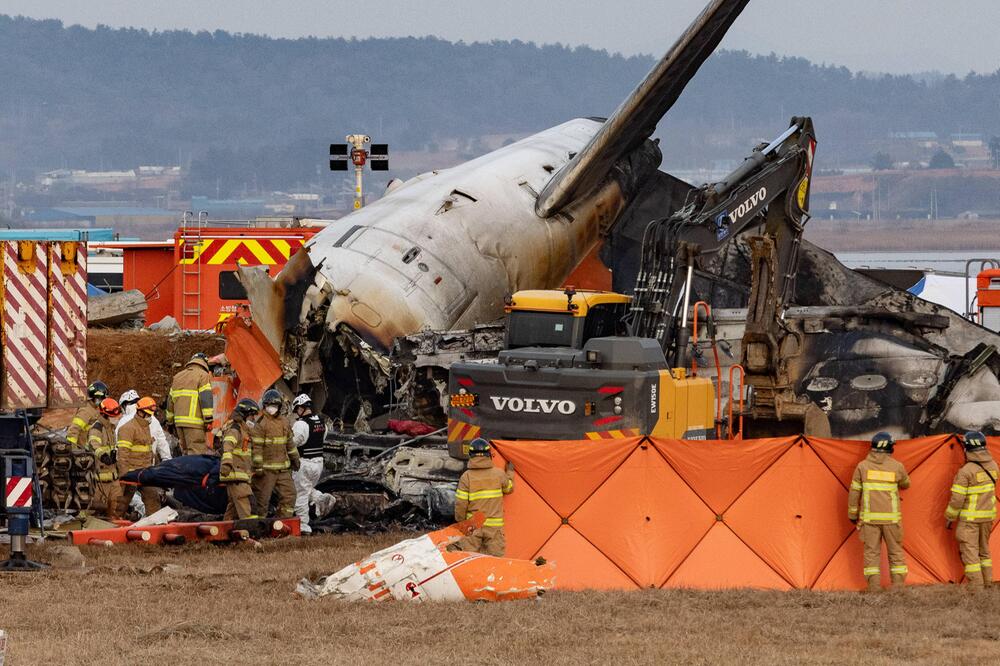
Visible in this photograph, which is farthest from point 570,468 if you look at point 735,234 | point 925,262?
point 925,262

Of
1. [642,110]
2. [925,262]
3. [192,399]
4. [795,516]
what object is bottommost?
[795,516]

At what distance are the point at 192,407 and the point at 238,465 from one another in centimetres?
343

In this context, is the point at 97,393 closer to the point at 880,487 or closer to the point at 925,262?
the point at 880,487

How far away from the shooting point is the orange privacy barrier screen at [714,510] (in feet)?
53.8

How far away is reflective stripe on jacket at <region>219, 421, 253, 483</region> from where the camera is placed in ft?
60.2

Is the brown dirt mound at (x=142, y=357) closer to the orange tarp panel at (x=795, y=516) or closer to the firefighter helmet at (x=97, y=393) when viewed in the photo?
the firefighter helmet at (x=97, y=393)

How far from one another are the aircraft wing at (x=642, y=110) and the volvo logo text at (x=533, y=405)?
9119 mm

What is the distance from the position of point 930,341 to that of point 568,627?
12686mm

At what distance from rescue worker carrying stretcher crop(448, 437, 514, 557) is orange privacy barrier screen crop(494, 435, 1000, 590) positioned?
65 cm

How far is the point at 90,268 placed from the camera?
144 ft

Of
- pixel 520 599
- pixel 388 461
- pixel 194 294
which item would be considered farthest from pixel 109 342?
pixel 520 599

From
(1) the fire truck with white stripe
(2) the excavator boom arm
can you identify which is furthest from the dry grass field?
(2) the excavator boom arm

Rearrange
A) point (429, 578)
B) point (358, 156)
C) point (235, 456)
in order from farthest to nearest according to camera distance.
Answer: point (358, 156)
point (235, 456)
point (429, 578)

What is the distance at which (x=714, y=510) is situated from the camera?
16.6 metres
